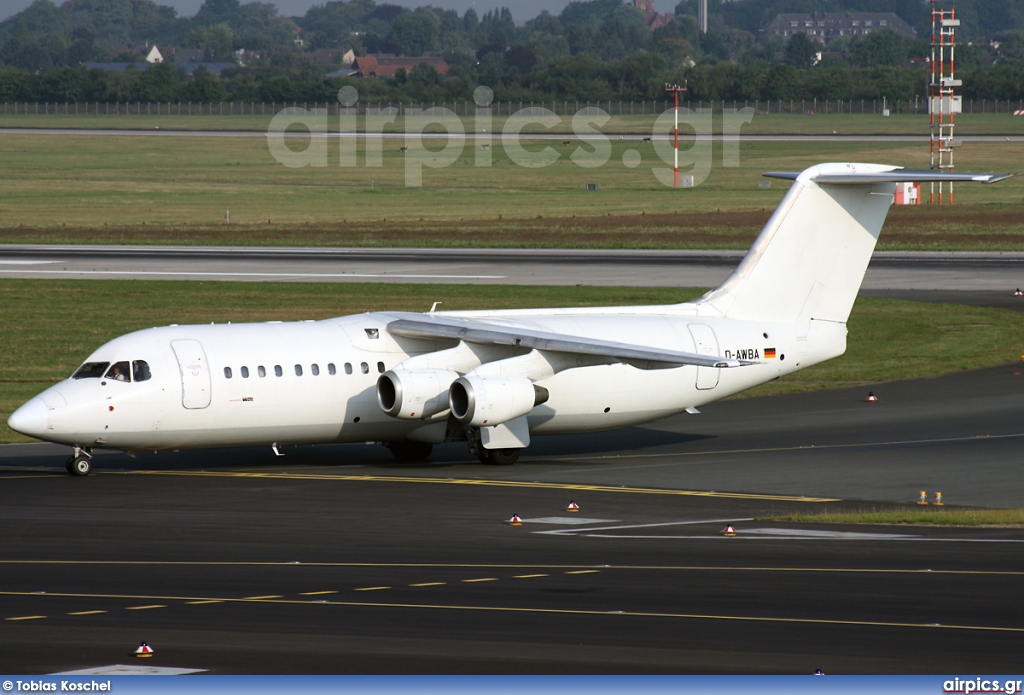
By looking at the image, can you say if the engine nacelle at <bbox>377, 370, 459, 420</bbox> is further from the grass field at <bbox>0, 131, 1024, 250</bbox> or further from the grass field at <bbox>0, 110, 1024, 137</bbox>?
the grass field at <bbox>0, 110, 1024, 137</bbox>

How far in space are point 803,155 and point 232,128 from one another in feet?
272

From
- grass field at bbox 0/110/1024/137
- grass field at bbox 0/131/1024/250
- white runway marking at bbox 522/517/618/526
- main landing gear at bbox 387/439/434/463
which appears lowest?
main landing gear at bbox 387/439/434/463

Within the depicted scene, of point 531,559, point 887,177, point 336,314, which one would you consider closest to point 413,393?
point 531,559

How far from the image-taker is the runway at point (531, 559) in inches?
619

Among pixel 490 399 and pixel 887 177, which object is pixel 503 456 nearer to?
pixel 490 399

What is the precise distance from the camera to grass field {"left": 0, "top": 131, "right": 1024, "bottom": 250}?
3114 inches

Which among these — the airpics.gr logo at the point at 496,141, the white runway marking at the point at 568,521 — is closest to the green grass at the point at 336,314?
the white runway marking at the point at 568,521

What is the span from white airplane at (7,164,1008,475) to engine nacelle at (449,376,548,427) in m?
0.03

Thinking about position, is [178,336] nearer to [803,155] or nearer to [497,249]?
[497,249]

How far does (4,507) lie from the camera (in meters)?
25.7

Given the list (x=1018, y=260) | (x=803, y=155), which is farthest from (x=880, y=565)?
(x=803, y=155)

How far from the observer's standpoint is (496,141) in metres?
159

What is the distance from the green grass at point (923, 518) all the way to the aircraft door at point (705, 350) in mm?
7825

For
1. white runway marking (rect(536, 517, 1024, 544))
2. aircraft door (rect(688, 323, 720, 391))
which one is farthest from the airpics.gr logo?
white runway marking (rect(536, 517, 1024, 544))
